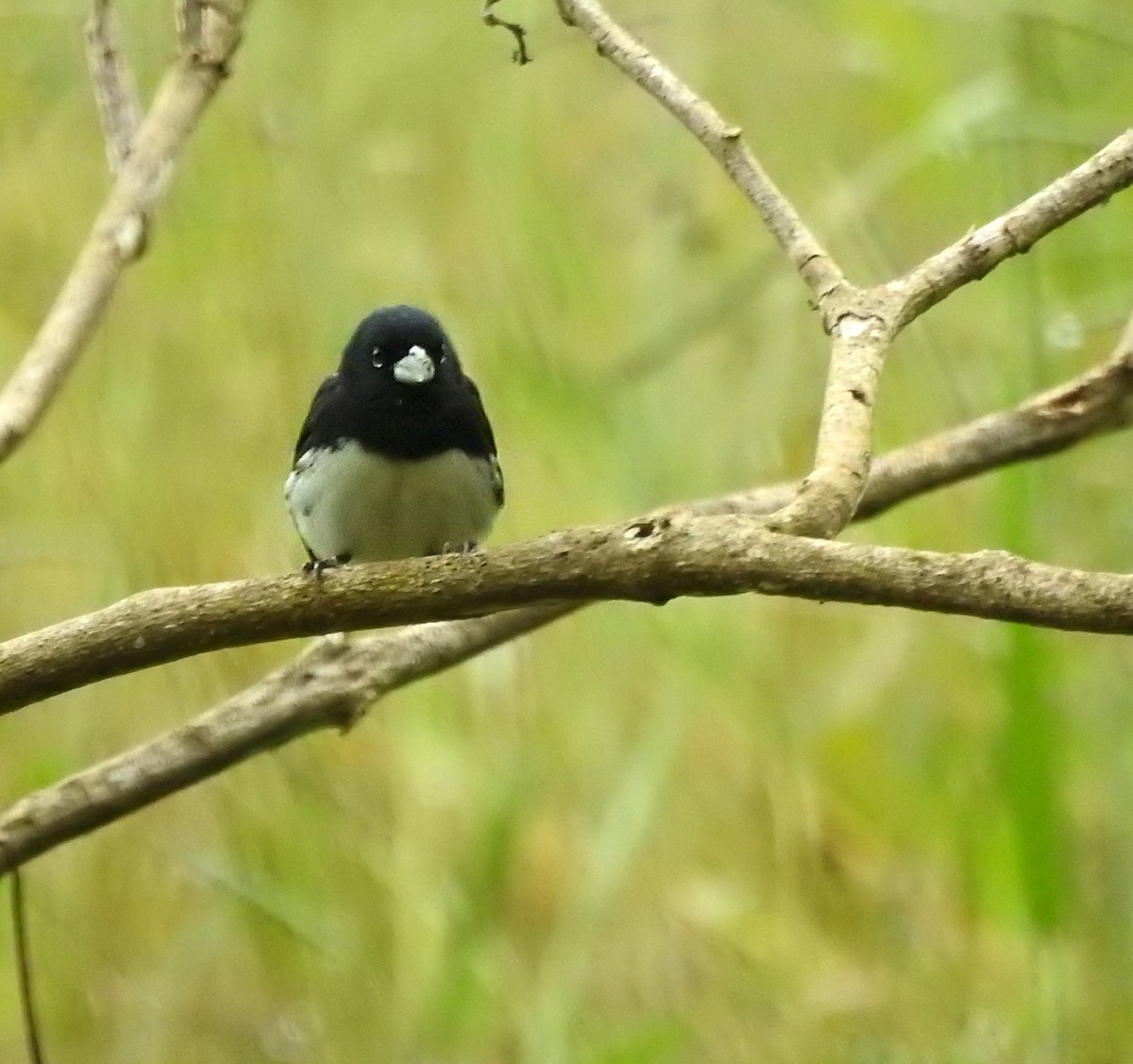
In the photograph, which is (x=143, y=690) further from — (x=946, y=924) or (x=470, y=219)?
(x=946, y=924)

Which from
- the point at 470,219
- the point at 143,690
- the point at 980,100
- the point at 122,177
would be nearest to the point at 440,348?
the point at 122,177

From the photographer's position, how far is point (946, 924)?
2275 mm

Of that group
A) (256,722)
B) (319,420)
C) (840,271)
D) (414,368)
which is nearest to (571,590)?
(840,271)

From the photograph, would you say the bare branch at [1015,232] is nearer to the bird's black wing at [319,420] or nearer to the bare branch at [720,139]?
the bare branch at [720,139]

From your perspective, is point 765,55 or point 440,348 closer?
point 440,348

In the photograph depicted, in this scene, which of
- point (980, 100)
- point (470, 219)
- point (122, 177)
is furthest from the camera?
point (470, 219)

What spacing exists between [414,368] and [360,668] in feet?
0.91

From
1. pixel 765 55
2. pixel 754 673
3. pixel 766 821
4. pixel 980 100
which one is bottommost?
pixel 766 821

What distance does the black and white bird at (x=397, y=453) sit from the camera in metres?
1.44

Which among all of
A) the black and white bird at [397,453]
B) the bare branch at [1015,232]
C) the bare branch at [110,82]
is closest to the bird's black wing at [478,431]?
the black and white bird at [397,453]

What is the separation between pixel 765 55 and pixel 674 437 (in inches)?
30.1

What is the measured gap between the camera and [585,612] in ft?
7.88

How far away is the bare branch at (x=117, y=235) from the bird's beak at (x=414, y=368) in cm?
25

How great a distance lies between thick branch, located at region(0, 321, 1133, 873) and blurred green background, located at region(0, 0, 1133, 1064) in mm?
421
